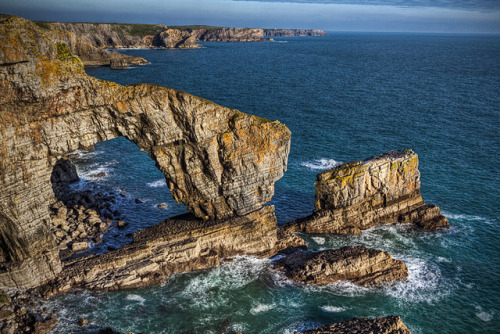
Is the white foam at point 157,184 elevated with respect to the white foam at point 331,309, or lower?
elevated

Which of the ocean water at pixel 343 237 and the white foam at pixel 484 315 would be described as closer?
the ocean water at pixel 343 237

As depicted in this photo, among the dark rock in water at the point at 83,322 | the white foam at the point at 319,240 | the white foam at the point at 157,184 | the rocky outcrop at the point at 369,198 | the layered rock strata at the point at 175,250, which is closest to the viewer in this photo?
the dark rock in water at the point at 83,322

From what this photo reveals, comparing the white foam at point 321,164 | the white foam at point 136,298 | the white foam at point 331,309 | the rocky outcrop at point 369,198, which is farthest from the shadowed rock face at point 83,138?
the white foam at point 321,164

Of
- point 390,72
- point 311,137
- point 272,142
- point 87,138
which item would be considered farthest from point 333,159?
point 390,72

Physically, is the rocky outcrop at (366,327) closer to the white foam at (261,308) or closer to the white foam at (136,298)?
the white foam at (261,308)

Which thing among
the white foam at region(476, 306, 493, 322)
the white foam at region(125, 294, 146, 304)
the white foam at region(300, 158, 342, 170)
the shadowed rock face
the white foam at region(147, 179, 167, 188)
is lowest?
the white foam at region(476, 306, 493, 322)

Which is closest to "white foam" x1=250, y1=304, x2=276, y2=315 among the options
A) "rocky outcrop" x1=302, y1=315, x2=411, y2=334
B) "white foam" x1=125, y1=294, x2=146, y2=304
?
"rocky outcrop" x1=302, y1=315, x2=411, y2=334

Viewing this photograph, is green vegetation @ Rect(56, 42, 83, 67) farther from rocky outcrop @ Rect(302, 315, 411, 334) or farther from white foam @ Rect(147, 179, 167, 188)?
white foam @ Rect(147, 179, 167, 188)
